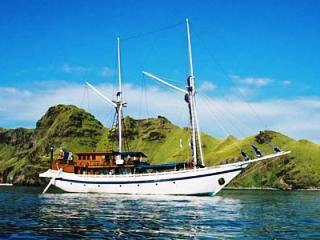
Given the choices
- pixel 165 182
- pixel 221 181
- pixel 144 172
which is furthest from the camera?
pixel 144 172

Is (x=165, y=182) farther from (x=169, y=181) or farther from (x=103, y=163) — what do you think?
(x=103, y=163)

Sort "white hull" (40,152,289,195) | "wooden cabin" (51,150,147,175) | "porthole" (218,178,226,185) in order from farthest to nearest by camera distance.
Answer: "wooden cabin" (51,150,147,175), "porthole" (218,178,226,185), "white hull" (40,152,289,195)

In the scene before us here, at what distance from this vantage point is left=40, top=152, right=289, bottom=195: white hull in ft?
252

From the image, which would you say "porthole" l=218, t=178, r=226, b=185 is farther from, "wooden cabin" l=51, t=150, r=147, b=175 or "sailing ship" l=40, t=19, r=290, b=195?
"wooden cabin" l=51, t=150, r=147, b=175

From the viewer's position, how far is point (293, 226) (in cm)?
3453

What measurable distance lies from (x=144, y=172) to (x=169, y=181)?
35.7ft

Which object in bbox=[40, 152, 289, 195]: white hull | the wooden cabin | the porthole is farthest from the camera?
the wooden cabin

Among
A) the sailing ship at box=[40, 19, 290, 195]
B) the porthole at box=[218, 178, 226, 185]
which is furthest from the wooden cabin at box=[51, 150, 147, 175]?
the porthole at box=[218, 178, 226, 185]

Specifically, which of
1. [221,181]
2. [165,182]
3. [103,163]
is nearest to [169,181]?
[165,182]

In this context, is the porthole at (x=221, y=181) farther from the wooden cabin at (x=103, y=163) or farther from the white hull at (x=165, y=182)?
the wooden cabin at (x=103, y=163)

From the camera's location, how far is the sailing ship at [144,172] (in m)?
77.2

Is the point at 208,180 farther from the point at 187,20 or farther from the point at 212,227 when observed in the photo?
the point at 212,227

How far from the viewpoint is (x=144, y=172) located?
293 ft

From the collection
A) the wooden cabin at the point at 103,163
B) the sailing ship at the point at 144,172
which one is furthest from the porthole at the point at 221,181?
the wooden cabin at the point at 103,163
